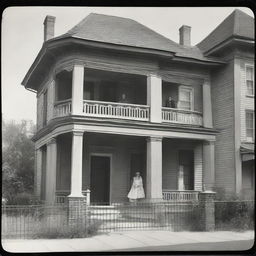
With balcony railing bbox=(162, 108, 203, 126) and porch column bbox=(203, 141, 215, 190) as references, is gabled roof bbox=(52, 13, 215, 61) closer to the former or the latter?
balcony railing bbox=(162, 108, 203, 126)

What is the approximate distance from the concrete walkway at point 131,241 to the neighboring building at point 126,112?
3.63m

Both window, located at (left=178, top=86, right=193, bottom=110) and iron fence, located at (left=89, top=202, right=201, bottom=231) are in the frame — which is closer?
iron fence, located at (left=89, top=202, right=201, bottom=231)

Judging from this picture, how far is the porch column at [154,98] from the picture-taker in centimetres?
1864

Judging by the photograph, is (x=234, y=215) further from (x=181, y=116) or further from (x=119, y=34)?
(x=119, y=34)

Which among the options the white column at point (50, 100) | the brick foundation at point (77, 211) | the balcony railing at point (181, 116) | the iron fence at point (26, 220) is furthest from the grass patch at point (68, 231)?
the balcony railing at point (181, 116)

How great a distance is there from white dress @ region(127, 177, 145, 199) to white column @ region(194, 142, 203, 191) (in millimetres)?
2971

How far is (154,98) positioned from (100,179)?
453 centimetres

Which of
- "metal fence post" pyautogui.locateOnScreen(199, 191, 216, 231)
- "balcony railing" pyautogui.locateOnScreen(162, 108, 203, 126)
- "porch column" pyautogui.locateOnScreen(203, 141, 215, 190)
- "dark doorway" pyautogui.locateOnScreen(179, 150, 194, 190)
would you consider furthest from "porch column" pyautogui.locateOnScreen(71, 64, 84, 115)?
"dark doorway" pyautogui.locateOnScreen(179, 150, 194, 190)

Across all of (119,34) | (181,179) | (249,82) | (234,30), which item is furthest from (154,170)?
(234,30)

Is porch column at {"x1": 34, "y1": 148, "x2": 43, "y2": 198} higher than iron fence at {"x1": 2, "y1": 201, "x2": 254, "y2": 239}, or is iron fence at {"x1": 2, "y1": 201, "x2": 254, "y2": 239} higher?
porch column at {"x1": 34, "y1": 148, "x2": 43, "y2": 198}

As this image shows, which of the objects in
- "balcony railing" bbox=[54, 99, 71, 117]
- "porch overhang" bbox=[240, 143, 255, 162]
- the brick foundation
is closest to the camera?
the brick foundation

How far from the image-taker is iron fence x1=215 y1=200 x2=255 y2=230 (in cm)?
1544

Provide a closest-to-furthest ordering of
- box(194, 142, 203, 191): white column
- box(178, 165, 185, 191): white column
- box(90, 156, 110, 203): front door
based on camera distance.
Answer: box(90, 156, 110, 203): front door, box(194, 142, 203, 191): white column, box(178, 165, 185, 191): white column

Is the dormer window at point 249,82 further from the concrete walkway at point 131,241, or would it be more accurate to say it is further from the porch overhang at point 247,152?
the concrete walkway at point 131,241
